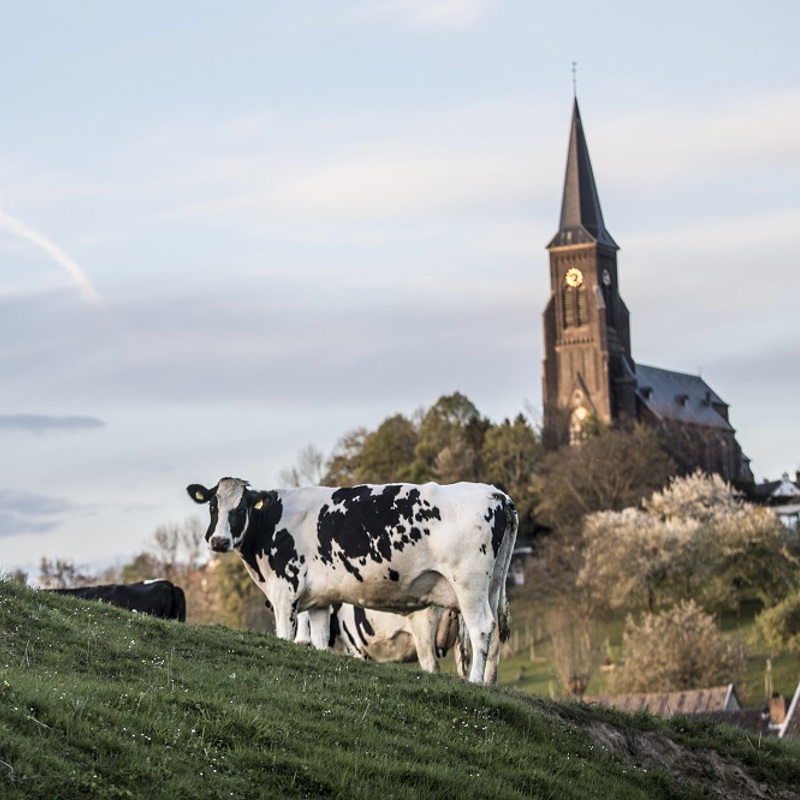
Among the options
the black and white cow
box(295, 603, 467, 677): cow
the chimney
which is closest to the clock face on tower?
the chimney

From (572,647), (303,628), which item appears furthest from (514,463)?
(303,628)

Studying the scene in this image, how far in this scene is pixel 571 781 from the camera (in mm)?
17062

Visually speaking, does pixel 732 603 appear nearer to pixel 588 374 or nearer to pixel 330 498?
pixel 588 374

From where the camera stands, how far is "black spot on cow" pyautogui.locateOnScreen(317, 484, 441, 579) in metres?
23.4

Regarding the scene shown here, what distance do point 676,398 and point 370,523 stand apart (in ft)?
556

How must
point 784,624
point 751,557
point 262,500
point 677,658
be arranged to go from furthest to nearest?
point 751,557, point 784,624, point 677,658, point 262,500

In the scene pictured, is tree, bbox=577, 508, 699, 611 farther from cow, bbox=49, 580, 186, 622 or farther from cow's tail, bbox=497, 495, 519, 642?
cow's tail, bbox=497, 495, 519, 642

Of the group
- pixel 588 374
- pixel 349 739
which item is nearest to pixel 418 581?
pixel 349 739

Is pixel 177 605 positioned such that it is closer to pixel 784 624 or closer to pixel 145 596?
pixel 145 596

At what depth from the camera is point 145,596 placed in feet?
99.2

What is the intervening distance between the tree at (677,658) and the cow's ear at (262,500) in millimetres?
68886

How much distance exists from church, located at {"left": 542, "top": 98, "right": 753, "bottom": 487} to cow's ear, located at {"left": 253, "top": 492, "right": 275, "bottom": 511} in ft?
481

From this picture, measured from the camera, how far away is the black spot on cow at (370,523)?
23.4m

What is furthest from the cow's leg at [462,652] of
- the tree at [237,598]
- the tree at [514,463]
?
the tree at [514,463]
